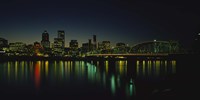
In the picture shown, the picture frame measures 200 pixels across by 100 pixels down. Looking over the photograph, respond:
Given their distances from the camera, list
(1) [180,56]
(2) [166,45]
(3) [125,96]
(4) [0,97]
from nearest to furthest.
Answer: (3) [125,96], (4) [0,97], (1) [180,56], (2) [166,45]

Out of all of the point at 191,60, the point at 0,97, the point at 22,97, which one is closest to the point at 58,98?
the point at 22,97

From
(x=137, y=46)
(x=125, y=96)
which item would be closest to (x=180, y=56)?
(x=137, y=46)

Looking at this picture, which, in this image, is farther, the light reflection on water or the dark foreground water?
the light reflection on water

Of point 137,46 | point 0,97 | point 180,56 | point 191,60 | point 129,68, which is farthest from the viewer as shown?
point 137,46

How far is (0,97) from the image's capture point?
20.8 m

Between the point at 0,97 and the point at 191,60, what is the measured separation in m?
38.6

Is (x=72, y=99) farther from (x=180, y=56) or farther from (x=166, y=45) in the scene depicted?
(x=166, y=45)

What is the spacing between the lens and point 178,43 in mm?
73188

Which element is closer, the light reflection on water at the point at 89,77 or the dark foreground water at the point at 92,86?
the dark foreground water at the point at 92,86

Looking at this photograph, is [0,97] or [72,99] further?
[0,97]

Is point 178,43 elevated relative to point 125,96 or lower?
elevated

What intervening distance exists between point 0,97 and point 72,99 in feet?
18.4

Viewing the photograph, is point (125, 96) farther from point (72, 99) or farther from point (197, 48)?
point (197, 48)

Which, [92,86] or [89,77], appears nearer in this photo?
[92,86]
